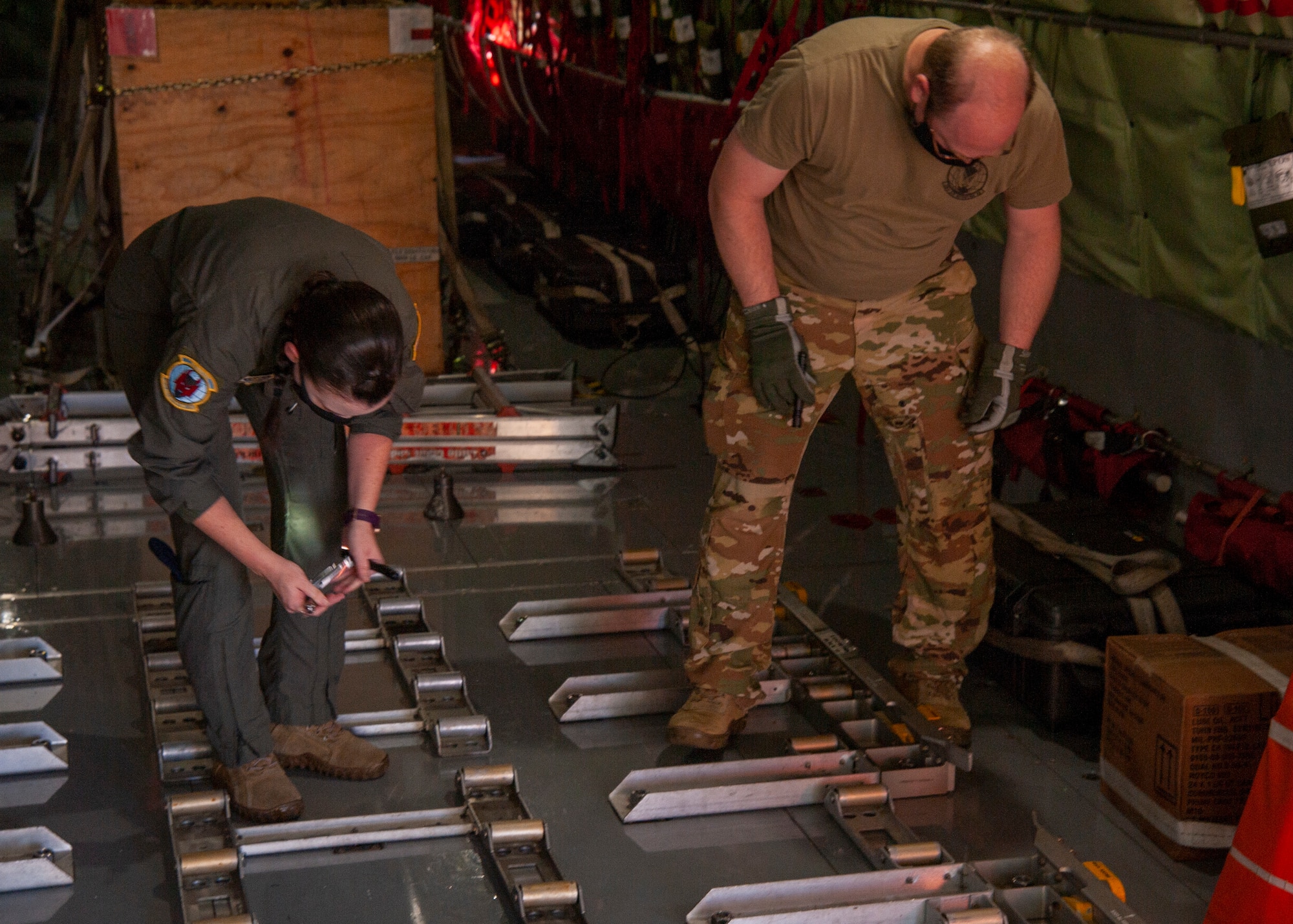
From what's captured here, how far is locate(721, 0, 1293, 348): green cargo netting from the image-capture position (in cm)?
386

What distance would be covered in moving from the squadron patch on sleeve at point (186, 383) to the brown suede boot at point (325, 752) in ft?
3.36

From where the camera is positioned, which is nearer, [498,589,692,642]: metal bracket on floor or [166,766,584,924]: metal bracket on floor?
[166,766,584,924]: metal bracket on floor

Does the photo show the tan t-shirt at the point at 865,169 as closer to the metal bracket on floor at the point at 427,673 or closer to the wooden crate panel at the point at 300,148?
the metal bracket on floor at the point at 427,673

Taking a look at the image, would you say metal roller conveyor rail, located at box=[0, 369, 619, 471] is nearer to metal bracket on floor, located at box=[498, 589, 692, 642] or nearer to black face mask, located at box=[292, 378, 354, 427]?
metal bracket on floor, located at box=[498, 589, 692, 642]

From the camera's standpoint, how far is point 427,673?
3863 mm

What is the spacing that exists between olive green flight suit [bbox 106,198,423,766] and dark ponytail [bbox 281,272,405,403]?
163 mm

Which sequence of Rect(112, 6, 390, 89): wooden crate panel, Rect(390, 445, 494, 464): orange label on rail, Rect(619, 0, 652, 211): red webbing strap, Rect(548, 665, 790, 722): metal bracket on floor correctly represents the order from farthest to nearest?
1. Rect(619, 0, 652, 211): red webbing strap
2. Rect(112, 6, 390, 89): wooden crate panel
3. Rect(390, 445, 494, 464): orange label on rail
4. Rect(548, 665, 790, 722): metal bracket on floor

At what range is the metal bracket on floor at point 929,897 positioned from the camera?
2.78 m

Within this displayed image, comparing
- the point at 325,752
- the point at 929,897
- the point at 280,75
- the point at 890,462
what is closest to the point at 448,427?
the point at 280,75

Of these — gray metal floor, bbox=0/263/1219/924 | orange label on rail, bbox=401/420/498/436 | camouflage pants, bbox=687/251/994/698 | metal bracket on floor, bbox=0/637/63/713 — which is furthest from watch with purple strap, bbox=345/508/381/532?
orange label on rail, bbox=401/420/498/436

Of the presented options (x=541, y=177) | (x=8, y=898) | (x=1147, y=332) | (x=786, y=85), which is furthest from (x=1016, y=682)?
(x=541, y=177)

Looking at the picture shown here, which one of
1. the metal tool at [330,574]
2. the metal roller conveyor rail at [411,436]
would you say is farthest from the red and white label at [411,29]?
the metal tool at [330,574]

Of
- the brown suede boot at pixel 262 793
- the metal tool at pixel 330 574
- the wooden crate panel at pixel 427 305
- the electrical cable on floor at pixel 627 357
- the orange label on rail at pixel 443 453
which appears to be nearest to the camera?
the metal tool at pixel 330 574

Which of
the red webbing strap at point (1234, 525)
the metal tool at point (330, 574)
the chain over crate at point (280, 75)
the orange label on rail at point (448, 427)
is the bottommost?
the orange label on rail at point (448, 427)
